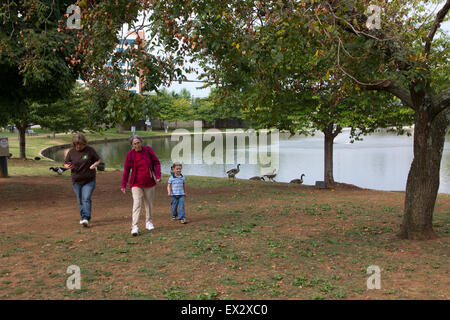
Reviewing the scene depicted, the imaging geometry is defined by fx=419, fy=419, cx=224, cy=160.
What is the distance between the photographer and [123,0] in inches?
266

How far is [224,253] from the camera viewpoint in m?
7.10

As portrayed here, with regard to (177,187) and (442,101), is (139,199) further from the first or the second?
(442,101)

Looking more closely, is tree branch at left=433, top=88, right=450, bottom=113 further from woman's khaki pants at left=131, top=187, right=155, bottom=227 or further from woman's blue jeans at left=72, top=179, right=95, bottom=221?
woman's blue jeans at left=72, top=179, right=95, bottom=221

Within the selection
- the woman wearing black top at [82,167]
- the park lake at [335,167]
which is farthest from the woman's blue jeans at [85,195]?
the park lake at [335,167]

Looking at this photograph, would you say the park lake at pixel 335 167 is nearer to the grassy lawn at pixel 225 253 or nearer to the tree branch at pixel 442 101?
the grassy lawn at pixel 225 253

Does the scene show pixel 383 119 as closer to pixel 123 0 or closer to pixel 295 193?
pixel 295 193

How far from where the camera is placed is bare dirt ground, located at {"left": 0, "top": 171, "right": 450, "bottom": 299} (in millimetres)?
→ 5516

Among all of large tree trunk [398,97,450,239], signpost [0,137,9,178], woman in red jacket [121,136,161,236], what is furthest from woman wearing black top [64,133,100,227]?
signpost [0,137,9,178]

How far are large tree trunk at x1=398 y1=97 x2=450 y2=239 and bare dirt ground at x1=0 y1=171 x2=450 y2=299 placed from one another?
36cm

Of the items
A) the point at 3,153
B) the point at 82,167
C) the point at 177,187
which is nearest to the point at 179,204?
the point at 177,187

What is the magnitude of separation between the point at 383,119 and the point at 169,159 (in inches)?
906

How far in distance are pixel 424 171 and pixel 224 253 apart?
13.1 ft

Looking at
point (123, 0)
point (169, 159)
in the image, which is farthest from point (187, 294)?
point (169, 159)

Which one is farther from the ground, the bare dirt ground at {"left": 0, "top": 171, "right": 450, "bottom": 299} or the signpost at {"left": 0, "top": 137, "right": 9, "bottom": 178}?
the signpost at {"left": 0, "top": 137, "right": 9, "bottom": 178}
